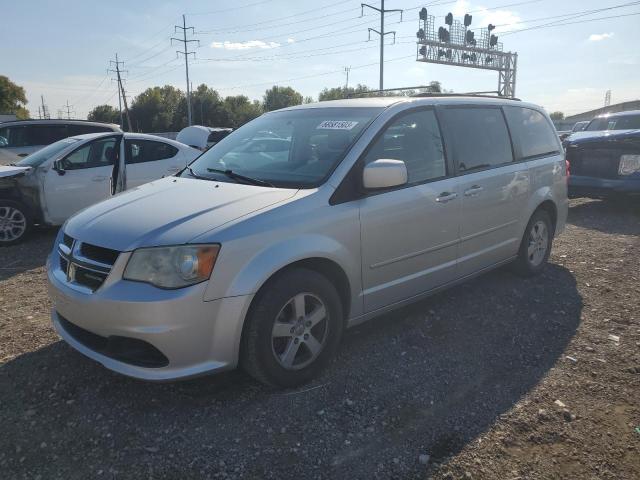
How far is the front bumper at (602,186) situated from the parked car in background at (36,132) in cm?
871

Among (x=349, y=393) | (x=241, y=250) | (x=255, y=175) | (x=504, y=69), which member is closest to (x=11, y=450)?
(x=241, y=250)

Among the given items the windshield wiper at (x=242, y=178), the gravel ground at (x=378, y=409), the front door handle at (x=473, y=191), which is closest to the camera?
the gravel ground at (x=378, y=409)

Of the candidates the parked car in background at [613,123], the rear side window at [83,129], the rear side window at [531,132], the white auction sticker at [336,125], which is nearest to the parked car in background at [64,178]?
the rear side window at [83,129]

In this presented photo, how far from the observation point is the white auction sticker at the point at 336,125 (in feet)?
11.7

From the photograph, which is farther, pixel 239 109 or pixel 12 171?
pixel 239 109

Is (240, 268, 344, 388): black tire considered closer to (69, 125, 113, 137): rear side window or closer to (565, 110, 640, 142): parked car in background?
(565, 110, 640, 142): parked car in background

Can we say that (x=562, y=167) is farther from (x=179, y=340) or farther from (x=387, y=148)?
(x=179, y=340)

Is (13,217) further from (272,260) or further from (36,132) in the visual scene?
(272,260)

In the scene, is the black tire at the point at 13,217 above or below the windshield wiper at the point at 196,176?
below

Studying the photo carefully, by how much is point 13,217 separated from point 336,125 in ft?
17.6

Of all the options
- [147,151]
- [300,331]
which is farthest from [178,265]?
[147,151]

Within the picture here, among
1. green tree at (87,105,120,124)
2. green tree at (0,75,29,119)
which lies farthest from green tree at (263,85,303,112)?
green tree at (0,75,29,119)

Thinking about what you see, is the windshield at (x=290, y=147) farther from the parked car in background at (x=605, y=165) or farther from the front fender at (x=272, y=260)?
the parked car in background at (x=605, y=165)

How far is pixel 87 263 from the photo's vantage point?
285 centimetres
